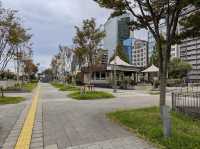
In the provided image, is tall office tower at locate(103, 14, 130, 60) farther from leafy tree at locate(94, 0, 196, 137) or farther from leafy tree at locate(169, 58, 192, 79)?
leafy tree at locate(169, 58, 192, 79)

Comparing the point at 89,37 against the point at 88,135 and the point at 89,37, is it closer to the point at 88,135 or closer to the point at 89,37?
the point at 89,37

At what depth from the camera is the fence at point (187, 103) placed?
38.1 feet

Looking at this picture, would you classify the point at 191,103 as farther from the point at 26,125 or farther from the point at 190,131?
the point at 26,125

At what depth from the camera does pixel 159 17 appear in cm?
1049

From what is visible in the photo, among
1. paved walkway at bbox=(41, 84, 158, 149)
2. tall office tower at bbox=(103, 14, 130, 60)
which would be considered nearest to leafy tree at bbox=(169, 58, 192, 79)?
tall office tower at bbox=(103, 14, 130, 60)

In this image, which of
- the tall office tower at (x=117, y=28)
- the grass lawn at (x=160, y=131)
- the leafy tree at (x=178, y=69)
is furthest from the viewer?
the leafy tree at (x=178, y=69)

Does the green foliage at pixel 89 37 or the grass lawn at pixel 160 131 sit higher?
the green foliage at pixel 89 37

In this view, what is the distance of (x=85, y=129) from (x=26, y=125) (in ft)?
7.34

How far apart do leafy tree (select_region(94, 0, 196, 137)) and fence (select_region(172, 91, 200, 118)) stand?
6.87 feet

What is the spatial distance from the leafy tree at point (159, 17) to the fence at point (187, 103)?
209 cm

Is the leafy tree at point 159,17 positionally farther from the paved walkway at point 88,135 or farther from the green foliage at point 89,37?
the green foliage at point 89,37

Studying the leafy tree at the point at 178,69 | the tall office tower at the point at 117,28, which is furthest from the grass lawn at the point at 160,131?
the leafy tree at the point at 178,69

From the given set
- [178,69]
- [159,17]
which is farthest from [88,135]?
[178,69]

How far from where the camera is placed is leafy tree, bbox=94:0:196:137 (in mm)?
9875
